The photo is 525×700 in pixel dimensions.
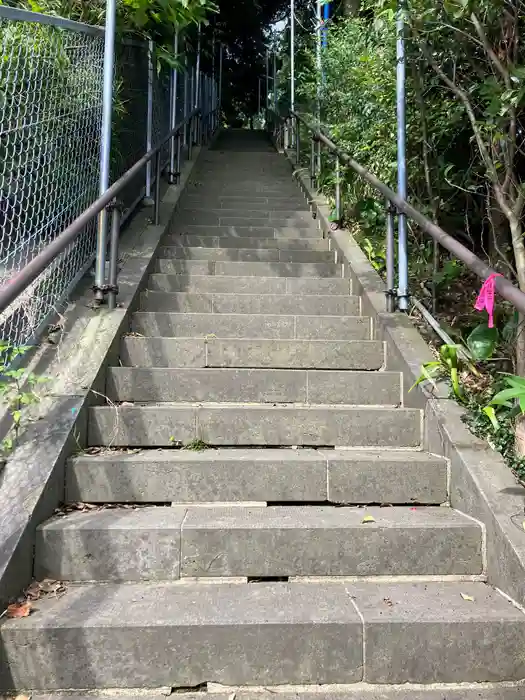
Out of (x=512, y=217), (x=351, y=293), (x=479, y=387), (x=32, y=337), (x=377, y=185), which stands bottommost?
(x=479, y=387)

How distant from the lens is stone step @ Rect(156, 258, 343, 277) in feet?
13.4

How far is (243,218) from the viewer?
5402 mm

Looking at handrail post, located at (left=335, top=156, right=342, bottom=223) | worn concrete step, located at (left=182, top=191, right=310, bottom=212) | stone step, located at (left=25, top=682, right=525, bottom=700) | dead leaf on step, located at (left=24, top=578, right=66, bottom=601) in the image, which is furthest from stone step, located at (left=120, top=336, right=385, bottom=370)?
worn concrete step, located at (left=182, top=191, right=310, bottom=212)

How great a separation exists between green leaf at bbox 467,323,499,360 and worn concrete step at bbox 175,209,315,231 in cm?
300

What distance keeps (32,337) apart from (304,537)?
1.68 metres

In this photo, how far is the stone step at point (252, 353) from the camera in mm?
3002

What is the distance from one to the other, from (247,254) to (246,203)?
189 centimetres

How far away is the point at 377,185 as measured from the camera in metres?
3.32

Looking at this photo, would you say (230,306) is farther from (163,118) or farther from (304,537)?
(163,118)

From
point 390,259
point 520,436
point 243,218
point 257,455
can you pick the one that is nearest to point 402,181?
point 390,259

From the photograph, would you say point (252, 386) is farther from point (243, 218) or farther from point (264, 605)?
point (243, 218)

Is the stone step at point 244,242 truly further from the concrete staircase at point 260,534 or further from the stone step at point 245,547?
the stone step at point 245,547

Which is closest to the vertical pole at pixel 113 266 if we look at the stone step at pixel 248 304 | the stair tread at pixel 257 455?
the stone step at pixel 248 304

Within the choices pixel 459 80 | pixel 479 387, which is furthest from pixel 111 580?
pixel 459 80
